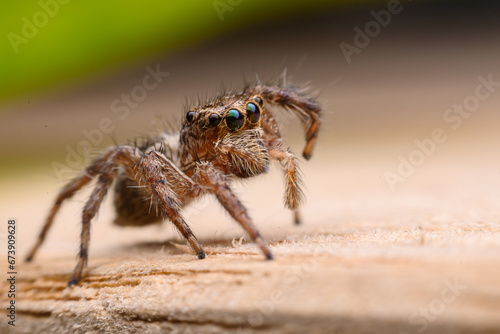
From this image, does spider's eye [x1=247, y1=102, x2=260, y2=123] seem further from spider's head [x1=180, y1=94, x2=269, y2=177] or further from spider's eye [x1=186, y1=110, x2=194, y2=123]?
spider's eye [x1=186, y1=110, x2=194, y2=123]

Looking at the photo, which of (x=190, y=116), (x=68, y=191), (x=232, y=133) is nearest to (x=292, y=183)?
(x=232, y=133)

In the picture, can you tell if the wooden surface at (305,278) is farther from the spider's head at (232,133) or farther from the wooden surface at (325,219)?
the spider's head at (232,133)

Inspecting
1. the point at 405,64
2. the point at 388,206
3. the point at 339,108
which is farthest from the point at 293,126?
the point at 388,206

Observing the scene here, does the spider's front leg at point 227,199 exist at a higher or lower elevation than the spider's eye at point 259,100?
lower

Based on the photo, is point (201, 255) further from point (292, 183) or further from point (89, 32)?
point (89, 32)

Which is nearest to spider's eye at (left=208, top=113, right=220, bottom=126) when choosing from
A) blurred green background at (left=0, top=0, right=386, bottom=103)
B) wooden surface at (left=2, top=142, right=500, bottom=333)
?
wooden surface at (left=2, top=142, right=500, bottom=333)

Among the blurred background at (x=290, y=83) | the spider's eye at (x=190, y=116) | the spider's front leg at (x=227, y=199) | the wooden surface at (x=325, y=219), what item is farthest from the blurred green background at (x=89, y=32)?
the spider's front leg at (x=227, y=199)

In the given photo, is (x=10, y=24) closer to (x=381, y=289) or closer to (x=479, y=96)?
(x=381, y=289)
